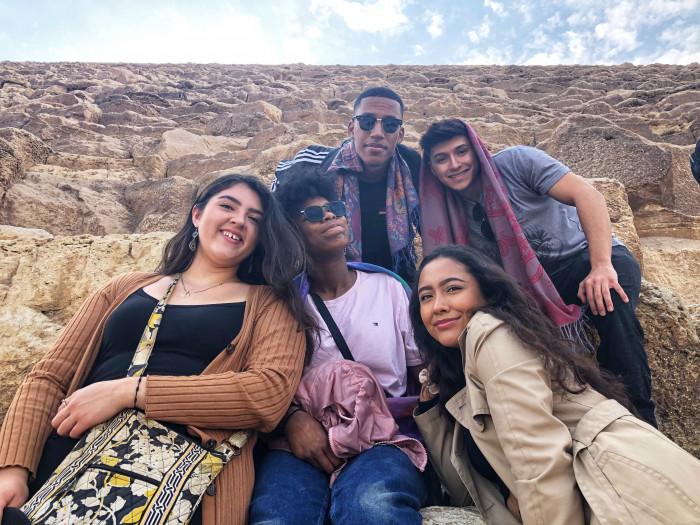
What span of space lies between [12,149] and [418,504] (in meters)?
4.74

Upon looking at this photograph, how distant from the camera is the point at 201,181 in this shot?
4438mm

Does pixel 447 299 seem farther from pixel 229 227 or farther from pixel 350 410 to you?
pixel 229 227

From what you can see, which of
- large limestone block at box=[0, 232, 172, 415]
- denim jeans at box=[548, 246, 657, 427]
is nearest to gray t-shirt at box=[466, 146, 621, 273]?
denim jeans at box=[548, 246, 657, 427]

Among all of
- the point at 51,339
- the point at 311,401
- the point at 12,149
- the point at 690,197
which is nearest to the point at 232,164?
the point at 12,149

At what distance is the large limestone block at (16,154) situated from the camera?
375cm

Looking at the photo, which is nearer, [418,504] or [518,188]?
[418,504]

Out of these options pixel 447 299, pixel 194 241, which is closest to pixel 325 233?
pixel 194 241

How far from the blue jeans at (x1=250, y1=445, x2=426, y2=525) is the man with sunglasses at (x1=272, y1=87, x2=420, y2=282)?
130 centimetres

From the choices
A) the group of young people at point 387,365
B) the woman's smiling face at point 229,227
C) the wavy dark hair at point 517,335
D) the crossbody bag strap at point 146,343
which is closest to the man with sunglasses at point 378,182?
the group of young people at point 387,365

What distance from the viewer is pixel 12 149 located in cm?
394

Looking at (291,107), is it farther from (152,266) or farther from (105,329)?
(105,329)

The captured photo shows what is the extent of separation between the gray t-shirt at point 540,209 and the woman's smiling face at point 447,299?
0.69m

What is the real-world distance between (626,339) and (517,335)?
808 mm

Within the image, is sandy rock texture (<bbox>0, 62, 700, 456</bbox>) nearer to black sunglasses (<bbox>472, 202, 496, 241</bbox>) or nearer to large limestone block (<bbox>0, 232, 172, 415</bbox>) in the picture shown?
large limestone block (<bbox>0, 232, 172, 415</bbox>)
